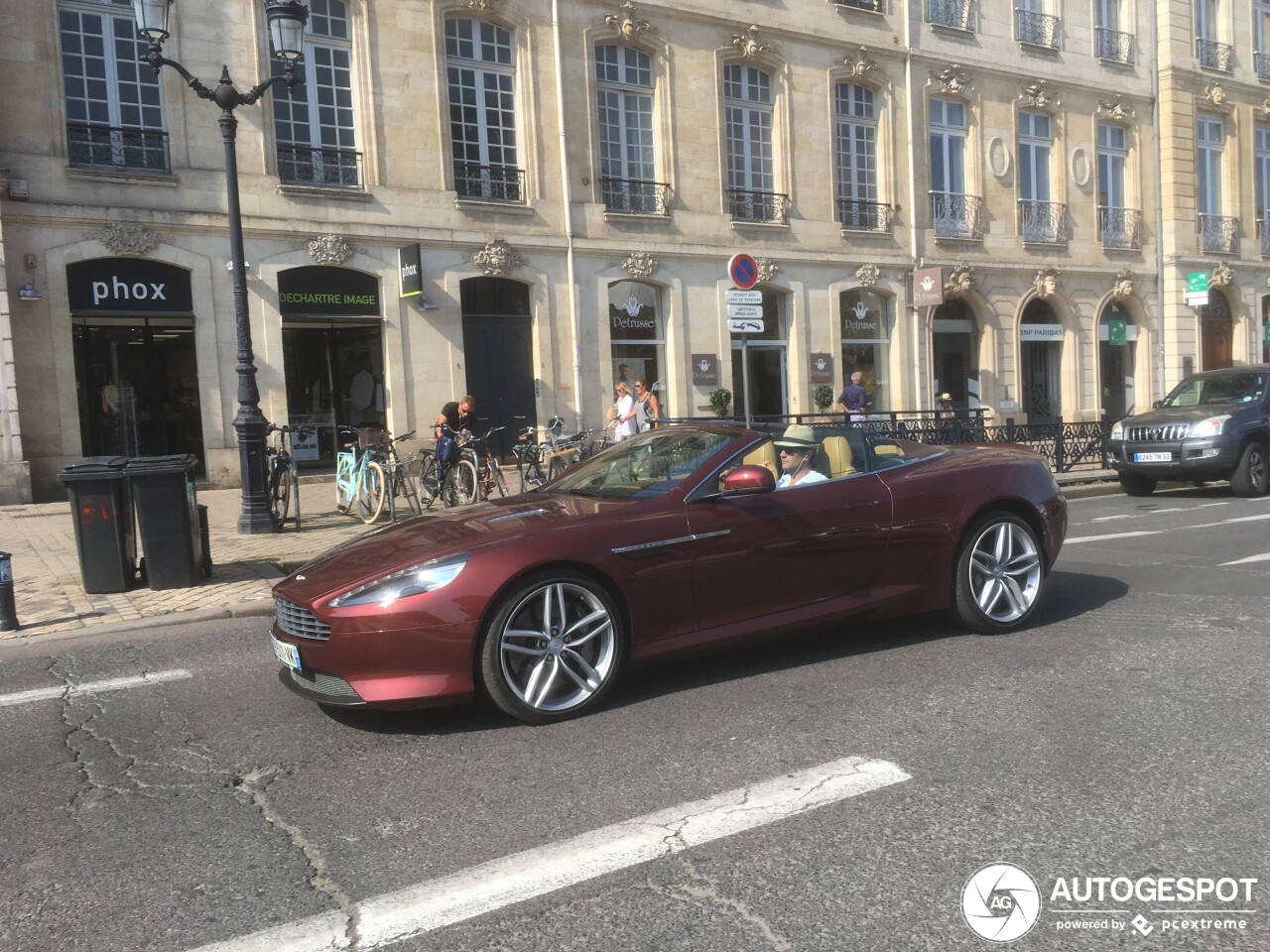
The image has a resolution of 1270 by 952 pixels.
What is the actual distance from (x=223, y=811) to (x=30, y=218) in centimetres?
1417

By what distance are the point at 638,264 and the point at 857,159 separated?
682 centimetres

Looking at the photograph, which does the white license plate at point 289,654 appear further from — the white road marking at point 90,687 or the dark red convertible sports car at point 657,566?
the white road marking at point 90,687

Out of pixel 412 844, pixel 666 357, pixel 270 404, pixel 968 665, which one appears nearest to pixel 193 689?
pixel 412 844

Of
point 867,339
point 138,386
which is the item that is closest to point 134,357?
point 138,386

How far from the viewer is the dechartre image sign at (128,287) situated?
15.4 m

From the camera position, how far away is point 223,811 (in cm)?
372

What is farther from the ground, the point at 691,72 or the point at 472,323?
the point at 691,72

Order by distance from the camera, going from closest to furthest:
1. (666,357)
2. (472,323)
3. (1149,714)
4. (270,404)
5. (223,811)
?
1. (223,811)
2. (1149,714)
3. (270,404)
4. (472,323)
5. (666,357)

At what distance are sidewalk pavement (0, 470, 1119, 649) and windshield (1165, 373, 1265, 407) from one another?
200cm

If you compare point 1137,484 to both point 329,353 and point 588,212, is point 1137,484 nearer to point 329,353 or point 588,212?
point 588,212

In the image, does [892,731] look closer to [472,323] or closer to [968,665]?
[968,665]

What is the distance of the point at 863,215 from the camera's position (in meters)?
23.5

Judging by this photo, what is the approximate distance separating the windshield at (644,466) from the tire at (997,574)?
1.61 m

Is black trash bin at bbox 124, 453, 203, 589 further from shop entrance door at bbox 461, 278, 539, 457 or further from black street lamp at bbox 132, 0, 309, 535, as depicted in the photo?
shop entrance door at bbox 461, 278, 539, 457
